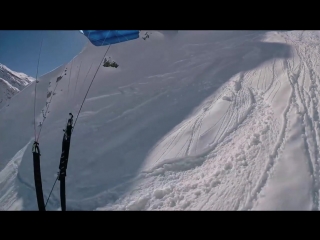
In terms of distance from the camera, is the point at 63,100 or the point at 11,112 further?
the point at 11,112

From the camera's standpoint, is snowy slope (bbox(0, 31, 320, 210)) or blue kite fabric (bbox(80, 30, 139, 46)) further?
blue kite fabric (bbox(80, 30, 139, 46))

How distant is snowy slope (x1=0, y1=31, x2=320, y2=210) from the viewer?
362 centimetres

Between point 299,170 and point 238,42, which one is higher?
point 238,42

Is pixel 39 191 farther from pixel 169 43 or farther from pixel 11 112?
pixel 169 43

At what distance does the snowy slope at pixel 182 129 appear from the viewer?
3615 mm

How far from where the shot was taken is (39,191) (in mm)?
2916

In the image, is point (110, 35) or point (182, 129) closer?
point (182, 129)

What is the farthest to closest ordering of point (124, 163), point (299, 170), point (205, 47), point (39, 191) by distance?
point (205, 47) → point (124, 163) → point (299, 170) → point (39, 191)

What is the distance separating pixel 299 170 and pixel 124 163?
9.87ft

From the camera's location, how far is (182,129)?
16.9 feet

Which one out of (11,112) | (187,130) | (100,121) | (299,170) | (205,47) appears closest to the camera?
(299,170)

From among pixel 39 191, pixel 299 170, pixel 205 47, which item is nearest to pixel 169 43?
pixel 205 47

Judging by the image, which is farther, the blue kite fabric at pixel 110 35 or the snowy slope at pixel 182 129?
the blue kite fabric at pixel 110 35

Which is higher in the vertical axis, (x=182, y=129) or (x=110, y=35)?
(x=110, y=35)
